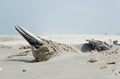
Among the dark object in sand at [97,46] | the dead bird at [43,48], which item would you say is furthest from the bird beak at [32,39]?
the dark object in sand at [97,46]

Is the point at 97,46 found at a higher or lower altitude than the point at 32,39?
lower

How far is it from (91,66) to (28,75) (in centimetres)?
118

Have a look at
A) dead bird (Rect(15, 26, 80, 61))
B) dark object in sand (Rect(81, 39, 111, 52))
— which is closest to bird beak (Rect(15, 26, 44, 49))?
dead bird (Rect(15, 26, 80, 61))

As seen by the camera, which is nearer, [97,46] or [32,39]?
[32,39]

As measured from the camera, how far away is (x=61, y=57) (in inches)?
346

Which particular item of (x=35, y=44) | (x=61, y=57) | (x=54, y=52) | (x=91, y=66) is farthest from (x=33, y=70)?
(x=35, y=44)

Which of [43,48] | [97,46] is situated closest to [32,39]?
[43,48]

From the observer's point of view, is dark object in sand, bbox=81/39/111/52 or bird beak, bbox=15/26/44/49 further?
dark object in sand, bbox=81/39/111/52

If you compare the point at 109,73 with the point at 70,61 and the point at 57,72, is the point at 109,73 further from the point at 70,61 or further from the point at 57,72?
the point at 70,61

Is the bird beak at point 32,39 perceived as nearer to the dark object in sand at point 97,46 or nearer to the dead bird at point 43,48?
the dead bird at point 43,48

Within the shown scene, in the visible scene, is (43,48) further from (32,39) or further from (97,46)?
(97,46)

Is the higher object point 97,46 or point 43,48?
point 43,48

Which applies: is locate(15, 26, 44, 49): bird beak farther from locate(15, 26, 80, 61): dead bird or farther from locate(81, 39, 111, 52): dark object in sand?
locate(81, 39, 111, 52): dark object in sand

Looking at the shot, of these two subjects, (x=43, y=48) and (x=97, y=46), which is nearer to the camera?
(x=43, y=48)
